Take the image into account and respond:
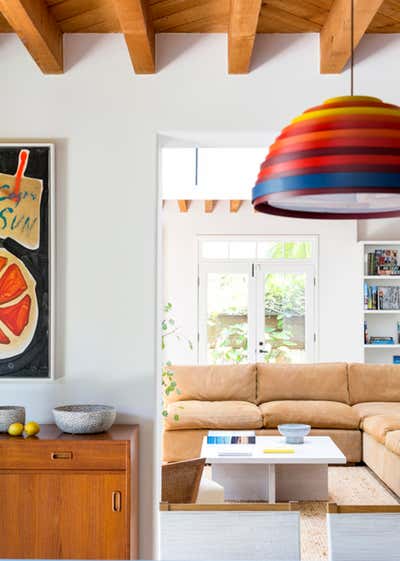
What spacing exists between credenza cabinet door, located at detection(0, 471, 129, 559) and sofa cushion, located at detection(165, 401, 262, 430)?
3.36 metres

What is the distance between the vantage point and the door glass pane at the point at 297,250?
31.0ft

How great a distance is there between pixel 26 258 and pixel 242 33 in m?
1.53

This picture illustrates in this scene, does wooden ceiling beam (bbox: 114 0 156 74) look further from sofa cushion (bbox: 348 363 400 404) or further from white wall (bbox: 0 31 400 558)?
sofa cushion (bbox: 348 363 400 404)

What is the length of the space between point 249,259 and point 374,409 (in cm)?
292

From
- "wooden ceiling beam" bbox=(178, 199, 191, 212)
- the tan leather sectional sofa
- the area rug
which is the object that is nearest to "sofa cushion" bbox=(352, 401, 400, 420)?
the tan leather sectional sofa

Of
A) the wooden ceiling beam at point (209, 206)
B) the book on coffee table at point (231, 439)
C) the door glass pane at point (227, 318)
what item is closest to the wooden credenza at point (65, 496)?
the book on coffee table at point (231, 439)

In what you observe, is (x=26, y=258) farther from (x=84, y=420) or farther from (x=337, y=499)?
(x=337, y=499)

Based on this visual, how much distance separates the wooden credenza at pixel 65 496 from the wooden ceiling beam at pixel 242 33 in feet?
6.20

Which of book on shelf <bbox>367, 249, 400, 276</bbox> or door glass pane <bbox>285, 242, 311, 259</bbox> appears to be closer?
book on shelf <bbox>367, 249, 400, 276</bbox>

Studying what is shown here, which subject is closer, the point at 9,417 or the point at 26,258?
the point at 9,417

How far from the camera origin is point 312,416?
23.0 feet

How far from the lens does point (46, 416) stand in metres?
3.97

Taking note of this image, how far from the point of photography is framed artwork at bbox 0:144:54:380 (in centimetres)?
390

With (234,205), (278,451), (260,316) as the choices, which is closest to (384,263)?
(260,316)
